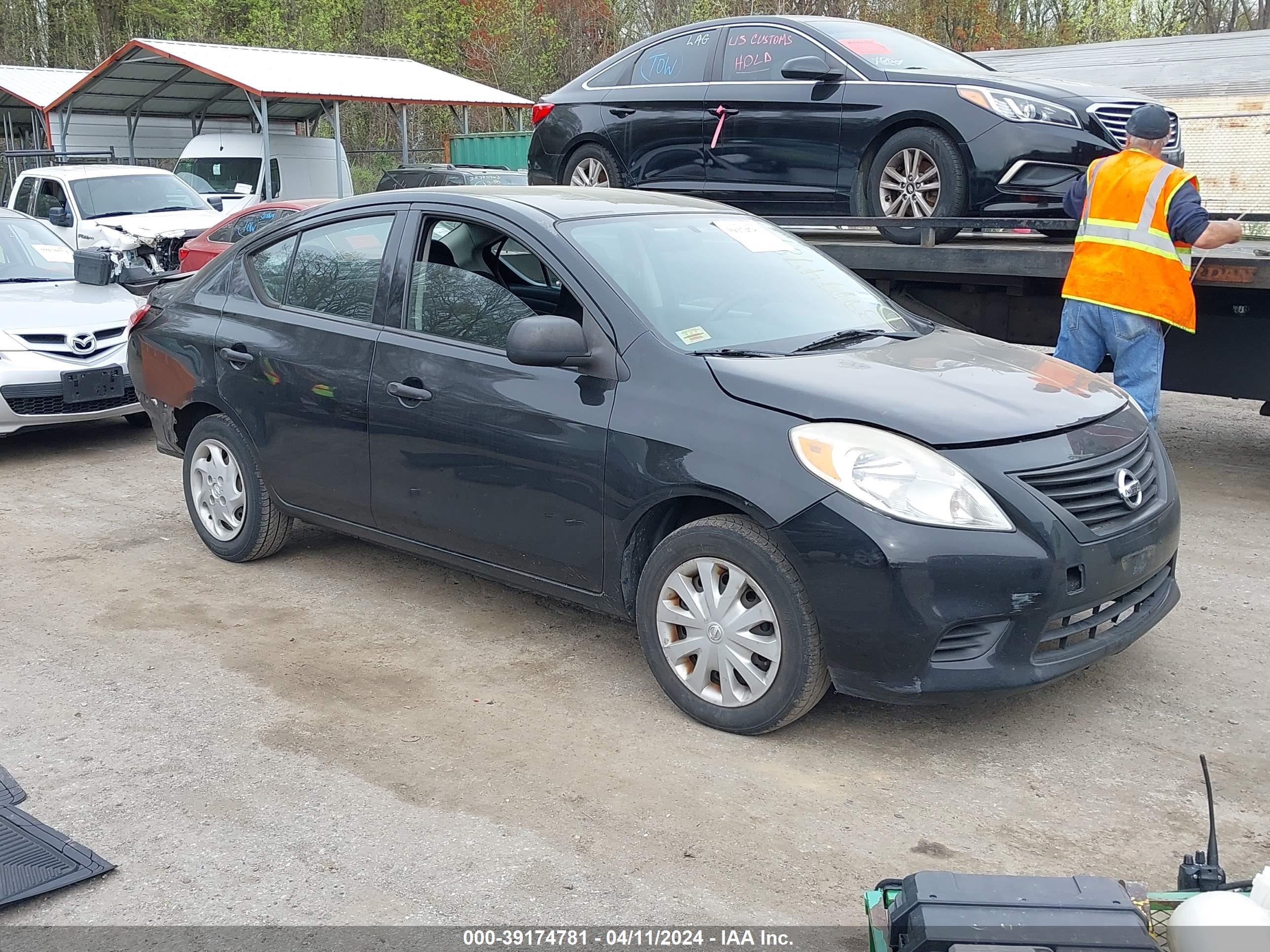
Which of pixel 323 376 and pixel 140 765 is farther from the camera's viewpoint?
pixel 323 376

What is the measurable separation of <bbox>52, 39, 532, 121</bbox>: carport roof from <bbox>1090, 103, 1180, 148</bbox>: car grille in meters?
16.1

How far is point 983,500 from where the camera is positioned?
3617 millimetres

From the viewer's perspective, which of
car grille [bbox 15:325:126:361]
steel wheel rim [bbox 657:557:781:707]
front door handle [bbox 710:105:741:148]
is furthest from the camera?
front door handle [bbox 710:105:741:148]

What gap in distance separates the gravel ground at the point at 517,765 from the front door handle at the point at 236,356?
3.15 ft

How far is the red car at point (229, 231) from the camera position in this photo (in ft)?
39.2

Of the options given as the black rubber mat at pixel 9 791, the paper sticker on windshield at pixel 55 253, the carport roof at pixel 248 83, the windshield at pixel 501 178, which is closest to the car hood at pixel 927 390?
the black rubber mat at pixel 9 791

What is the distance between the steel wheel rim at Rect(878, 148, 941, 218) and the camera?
751 centimetres

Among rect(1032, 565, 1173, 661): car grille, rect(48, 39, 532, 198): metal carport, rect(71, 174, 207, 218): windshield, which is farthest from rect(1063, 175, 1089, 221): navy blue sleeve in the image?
rect(48, 39, 532, 198): metal carport

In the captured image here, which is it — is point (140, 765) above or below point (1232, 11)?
below

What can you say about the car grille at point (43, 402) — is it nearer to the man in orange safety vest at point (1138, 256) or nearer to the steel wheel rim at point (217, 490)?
the steel wheel rim at point (217, 490)

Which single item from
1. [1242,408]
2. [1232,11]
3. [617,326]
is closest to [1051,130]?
[1242,408]

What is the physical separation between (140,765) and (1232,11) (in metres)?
30.6

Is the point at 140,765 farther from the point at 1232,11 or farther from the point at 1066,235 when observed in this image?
the point at 1232,11

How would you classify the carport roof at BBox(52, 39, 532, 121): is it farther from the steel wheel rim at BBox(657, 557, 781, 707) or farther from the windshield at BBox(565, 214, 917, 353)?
the steel wheel rim at BBox(657, 557, 781, 707)
